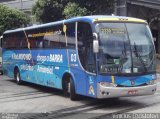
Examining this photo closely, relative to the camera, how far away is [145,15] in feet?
111

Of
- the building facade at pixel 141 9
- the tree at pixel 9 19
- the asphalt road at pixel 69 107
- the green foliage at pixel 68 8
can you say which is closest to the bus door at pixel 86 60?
the asphalt road at pixel 69 107

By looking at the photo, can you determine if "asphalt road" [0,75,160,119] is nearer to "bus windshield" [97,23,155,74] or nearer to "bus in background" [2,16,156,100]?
"bus in background" [2,16,156,100]

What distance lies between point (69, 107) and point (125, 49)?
8.16 ft

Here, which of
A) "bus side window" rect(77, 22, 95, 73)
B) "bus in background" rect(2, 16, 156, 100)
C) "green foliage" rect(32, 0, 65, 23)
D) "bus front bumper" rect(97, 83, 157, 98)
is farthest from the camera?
"green foliage" rect(32, 0, 65, 23)

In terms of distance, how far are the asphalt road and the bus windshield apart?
3.91 ft

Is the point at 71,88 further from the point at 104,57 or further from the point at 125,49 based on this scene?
the point at 125,49

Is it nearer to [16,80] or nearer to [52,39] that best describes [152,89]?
[52,39]

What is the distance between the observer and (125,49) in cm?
1298

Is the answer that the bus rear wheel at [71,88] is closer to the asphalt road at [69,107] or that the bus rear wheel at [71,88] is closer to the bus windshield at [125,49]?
the asphalt road at [69,107]

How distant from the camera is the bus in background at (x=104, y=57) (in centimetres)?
1270

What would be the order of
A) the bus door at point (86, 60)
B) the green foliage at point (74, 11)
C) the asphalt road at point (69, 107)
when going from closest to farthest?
the asphalt road at point (69, 107) → the bus door at point (86, 60) → the green foliage at point (74, 11)

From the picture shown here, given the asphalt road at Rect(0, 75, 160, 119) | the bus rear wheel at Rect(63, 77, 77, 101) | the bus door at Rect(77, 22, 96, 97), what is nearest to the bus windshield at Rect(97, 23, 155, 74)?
the bus door at Rect(77, 22, 96, 97)

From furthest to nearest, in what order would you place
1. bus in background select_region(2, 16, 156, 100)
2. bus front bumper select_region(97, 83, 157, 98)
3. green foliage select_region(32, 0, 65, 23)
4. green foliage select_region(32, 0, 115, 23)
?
green foliage select_region(32, 0, 65, 23) → green foliage select_region(32, 0, 115, 23) → bus in background select_region(2, 16, 156, 100) → bus front bumper select_region(97, 83, 157, 98)

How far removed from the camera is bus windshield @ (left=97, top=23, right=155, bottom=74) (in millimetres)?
12711
